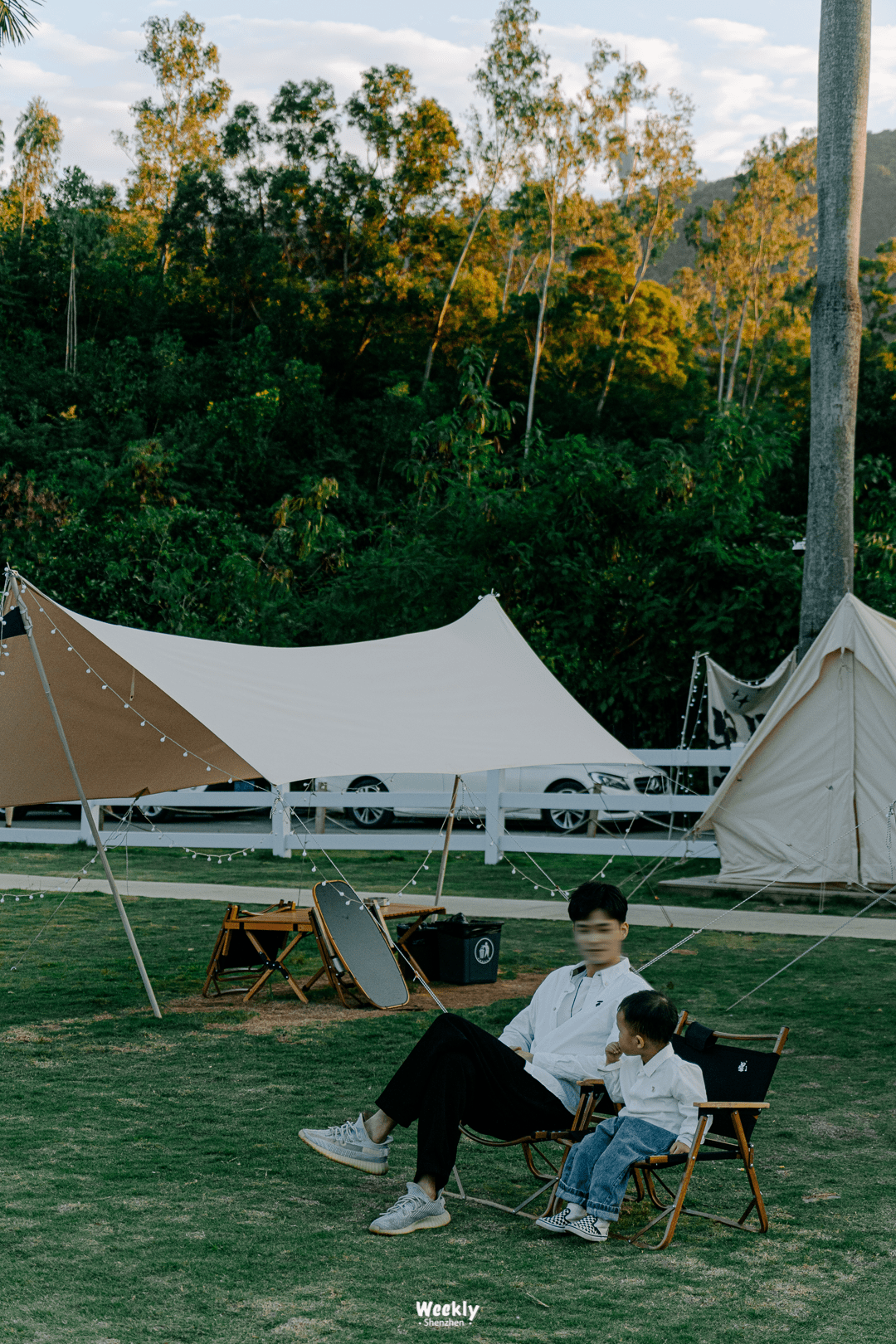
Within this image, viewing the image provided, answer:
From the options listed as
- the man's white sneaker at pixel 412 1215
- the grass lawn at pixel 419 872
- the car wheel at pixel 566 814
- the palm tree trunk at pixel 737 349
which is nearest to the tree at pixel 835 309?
the grass lawn at pixel 419 872

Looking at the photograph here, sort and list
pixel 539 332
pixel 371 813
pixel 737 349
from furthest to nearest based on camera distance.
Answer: pixel 737 349, pixel 539 332, pixel 371 813

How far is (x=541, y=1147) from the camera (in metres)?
5.30

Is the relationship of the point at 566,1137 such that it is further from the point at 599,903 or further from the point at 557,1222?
the point at 599,903

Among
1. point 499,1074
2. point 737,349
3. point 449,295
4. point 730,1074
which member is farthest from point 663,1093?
point 737,349

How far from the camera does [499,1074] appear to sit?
→ 4480mm

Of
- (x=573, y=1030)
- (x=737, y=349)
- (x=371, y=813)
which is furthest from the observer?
(x=737, y=349)

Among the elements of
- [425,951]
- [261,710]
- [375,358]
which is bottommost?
[425,951]

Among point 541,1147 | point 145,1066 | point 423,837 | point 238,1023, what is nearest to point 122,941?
point 238,1023

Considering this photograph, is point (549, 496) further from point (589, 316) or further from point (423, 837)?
point (589, 316)

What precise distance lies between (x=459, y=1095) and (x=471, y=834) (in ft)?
36.2

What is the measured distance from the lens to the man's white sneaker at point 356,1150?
14.9 ft

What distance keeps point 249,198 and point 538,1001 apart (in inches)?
1525

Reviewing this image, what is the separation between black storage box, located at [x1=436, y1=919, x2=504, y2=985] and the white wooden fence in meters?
4.25

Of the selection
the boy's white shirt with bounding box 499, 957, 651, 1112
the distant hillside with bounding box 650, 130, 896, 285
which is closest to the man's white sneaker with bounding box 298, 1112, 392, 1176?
the boy's white shirt with bounding box 499, 957, 651, 1112
